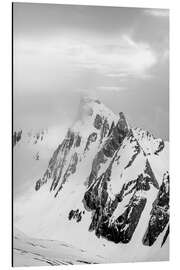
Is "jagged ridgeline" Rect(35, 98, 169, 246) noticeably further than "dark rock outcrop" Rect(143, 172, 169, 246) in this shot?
No

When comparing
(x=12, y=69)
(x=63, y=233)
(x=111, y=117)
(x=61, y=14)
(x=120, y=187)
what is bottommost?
(x=63, y=233)

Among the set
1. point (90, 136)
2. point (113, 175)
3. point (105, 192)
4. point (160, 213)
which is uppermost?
point (90, 136)

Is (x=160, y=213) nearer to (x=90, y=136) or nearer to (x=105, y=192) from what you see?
(x=105, y=192)

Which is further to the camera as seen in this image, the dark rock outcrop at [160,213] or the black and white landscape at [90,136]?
the dark rock outcrop at [160,213]

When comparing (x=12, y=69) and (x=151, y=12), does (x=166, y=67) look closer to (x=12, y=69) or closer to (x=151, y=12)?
(x=151, y=12)

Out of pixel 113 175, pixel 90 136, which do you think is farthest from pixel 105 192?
pixel 90 136
